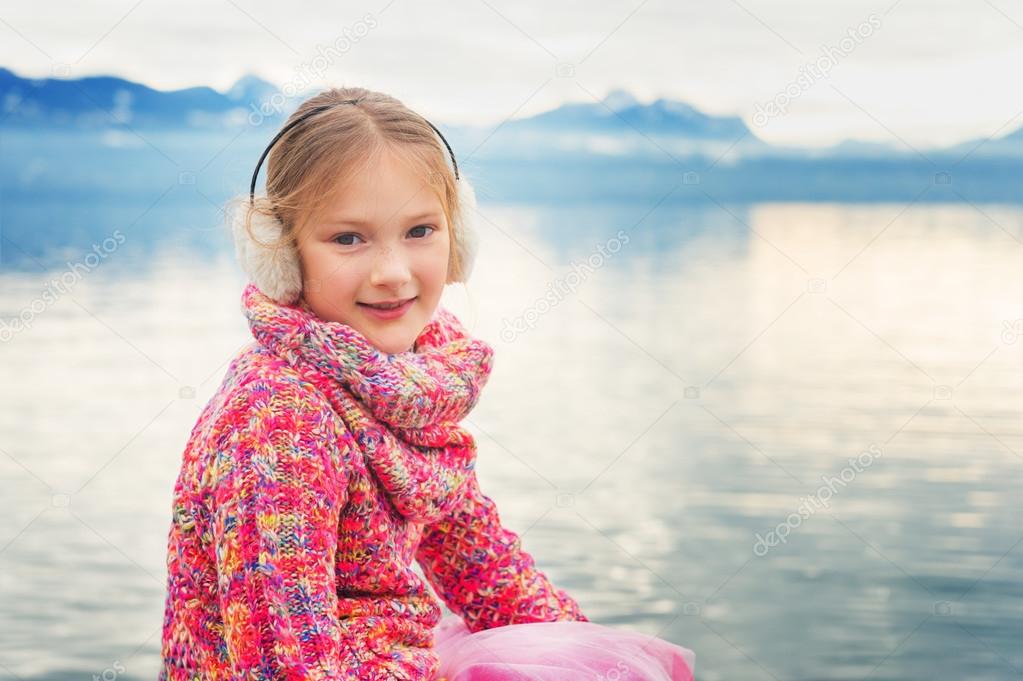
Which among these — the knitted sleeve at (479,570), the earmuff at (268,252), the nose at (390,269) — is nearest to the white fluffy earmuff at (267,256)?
the earmuff at (268,252)

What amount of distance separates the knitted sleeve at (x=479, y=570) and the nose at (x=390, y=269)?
1.31 feet

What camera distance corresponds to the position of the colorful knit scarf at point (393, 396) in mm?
1691

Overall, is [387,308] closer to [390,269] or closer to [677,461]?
[390,269]

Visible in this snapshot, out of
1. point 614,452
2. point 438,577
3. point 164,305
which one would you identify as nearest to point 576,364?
point 614,452

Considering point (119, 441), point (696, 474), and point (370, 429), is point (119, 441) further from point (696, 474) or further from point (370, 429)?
point (370, 429)

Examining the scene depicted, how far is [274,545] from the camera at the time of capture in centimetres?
156

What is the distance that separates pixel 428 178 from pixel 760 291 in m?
13.8

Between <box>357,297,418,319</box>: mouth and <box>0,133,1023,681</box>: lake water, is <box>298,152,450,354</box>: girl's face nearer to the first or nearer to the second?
<box>357,297,418,319</box>: mouth

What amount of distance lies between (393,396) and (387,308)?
15 cm

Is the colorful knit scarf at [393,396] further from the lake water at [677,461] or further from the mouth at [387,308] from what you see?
the lake water at [677,461]

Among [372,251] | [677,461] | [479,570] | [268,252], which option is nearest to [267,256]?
[268,252]

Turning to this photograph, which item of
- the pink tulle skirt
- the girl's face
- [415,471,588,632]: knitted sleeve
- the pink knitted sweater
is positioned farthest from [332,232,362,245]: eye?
the pink tulle skirt

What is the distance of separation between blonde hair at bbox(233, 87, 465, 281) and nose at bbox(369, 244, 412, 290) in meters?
0.10

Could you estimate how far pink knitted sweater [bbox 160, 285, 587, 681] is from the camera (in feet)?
5.12
